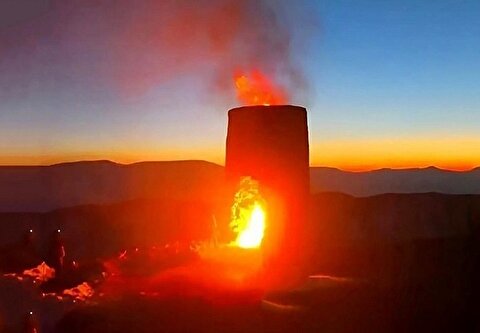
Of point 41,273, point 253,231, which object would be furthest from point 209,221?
point 41,273

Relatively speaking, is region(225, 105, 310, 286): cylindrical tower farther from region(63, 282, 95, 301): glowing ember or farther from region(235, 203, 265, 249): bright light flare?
region(63, 282, 95, 301): glowing ember

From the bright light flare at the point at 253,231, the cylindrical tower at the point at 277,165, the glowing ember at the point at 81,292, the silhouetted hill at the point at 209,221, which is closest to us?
the glowing ember at the point at 81,292

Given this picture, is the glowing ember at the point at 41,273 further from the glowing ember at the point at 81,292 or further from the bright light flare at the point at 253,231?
the bright light flare at the point at 253,231

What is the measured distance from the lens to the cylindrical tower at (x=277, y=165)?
16234mm

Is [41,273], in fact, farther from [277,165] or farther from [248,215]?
[277,165]

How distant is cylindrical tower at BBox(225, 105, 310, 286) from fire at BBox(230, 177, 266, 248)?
226mm

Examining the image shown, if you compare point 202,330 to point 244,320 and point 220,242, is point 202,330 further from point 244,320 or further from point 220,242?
point 220,242

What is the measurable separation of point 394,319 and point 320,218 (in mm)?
43144

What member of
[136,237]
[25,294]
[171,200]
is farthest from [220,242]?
[171,200]

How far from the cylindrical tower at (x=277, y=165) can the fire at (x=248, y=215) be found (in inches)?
8.9

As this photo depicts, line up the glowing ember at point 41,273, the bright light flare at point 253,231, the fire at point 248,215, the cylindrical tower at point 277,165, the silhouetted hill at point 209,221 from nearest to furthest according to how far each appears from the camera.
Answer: the cylindrical tower at point 277,165 → the glowing ember at point 41,273 → the fire at point 248,215 → the bright light flare at point 253,231 → the silhouetted hill at point 209,221

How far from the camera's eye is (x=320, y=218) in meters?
58.5

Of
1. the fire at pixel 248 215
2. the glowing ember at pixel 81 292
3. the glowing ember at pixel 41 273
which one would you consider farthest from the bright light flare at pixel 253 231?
the glowing ember at pixel 41 273

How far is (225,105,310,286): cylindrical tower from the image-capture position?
16.2 meters
